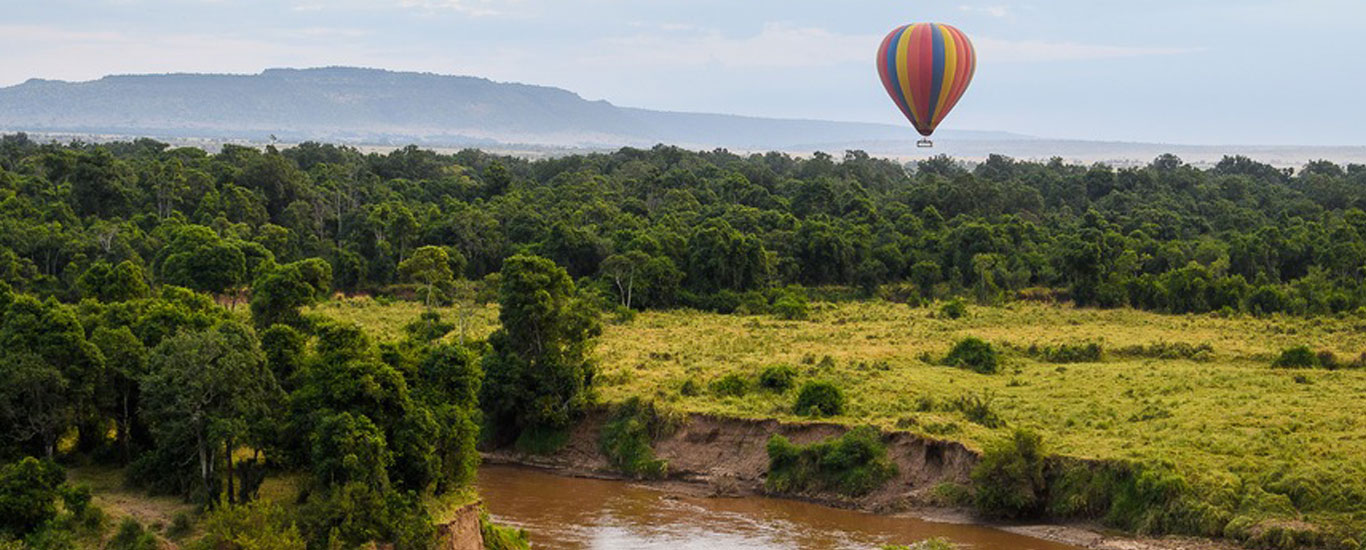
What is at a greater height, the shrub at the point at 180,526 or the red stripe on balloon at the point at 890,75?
the red stripe on balloon at the point at 890,75

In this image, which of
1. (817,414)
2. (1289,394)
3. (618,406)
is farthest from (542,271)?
(1289,394)

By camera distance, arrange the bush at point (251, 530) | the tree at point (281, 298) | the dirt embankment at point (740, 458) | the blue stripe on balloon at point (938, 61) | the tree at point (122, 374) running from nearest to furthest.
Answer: the bush at point (251, 530) < the tree at point (122, 374) < the dirt embankment at point (740, 458) < the tree at point (281, 298) < the blue stripe on balloon at point (938, 61)

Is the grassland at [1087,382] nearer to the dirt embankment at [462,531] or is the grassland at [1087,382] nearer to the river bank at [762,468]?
the river bank at [762,468]

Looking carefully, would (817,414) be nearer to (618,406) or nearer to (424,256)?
(618,406)

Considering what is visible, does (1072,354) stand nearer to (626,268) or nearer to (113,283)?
(626,268)

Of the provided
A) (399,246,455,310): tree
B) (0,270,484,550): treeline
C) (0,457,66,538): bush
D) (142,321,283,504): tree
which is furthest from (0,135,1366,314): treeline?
(0,457,66,538): bush

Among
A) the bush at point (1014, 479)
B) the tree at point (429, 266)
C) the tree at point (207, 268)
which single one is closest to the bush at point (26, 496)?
the bush at point (1014, 479)

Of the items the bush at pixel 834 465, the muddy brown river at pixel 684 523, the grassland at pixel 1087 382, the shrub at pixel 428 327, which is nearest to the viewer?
the muddy brown river at pixel 684 523
